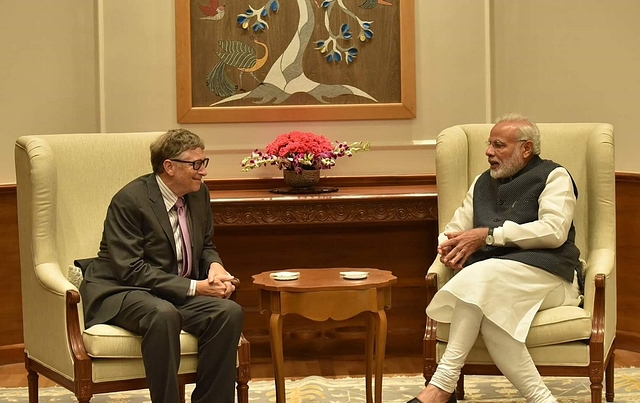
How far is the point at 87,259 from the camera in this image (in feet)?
14.2

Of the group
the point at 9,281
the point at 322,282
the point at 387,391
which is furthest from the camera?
the point at 9,281

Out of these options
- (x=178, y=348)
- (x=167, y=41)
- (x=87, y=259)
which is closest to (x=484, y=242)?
(x=178, y=348)

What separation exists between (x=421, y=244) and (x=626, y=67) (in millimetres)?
1557

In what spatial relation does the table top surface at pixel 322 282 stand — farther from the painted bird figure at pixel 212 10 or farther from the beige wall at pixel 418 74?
the painted bird figure at pixel 212 10

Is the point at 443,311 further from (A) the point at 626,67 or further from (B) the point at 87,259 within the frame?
(A) the point at 626,67

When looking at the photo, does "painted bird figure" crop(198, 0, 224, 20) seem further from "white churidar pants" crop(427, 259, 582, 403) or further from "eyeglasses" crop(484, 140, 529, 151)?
"white churidar pants" crop(427, 259, 582, 403)

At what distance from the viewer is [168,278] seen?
13.5ft

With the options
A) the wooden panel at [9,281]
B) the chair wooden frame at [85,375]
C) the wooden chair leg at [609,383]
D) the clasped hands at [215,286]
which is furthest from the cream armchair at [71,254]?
the wooden chair leg at [609,383]

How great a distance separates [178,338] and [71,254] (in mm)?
836

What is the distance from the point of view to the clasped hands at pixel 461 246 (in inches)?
175

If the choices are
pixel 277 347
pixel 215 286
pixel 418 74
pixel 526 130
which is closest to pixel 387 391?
pixel 277 347

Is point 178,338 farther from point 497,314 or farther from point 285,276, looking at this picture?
Result: point 497,314

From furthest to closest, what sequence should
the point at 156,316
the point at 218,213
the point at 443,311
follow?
A: 1. the point at 218,213
2. the point at 443,311
3. the point at 156,316

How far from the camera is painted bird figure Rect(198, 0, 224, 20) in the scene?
5809 millimetres
